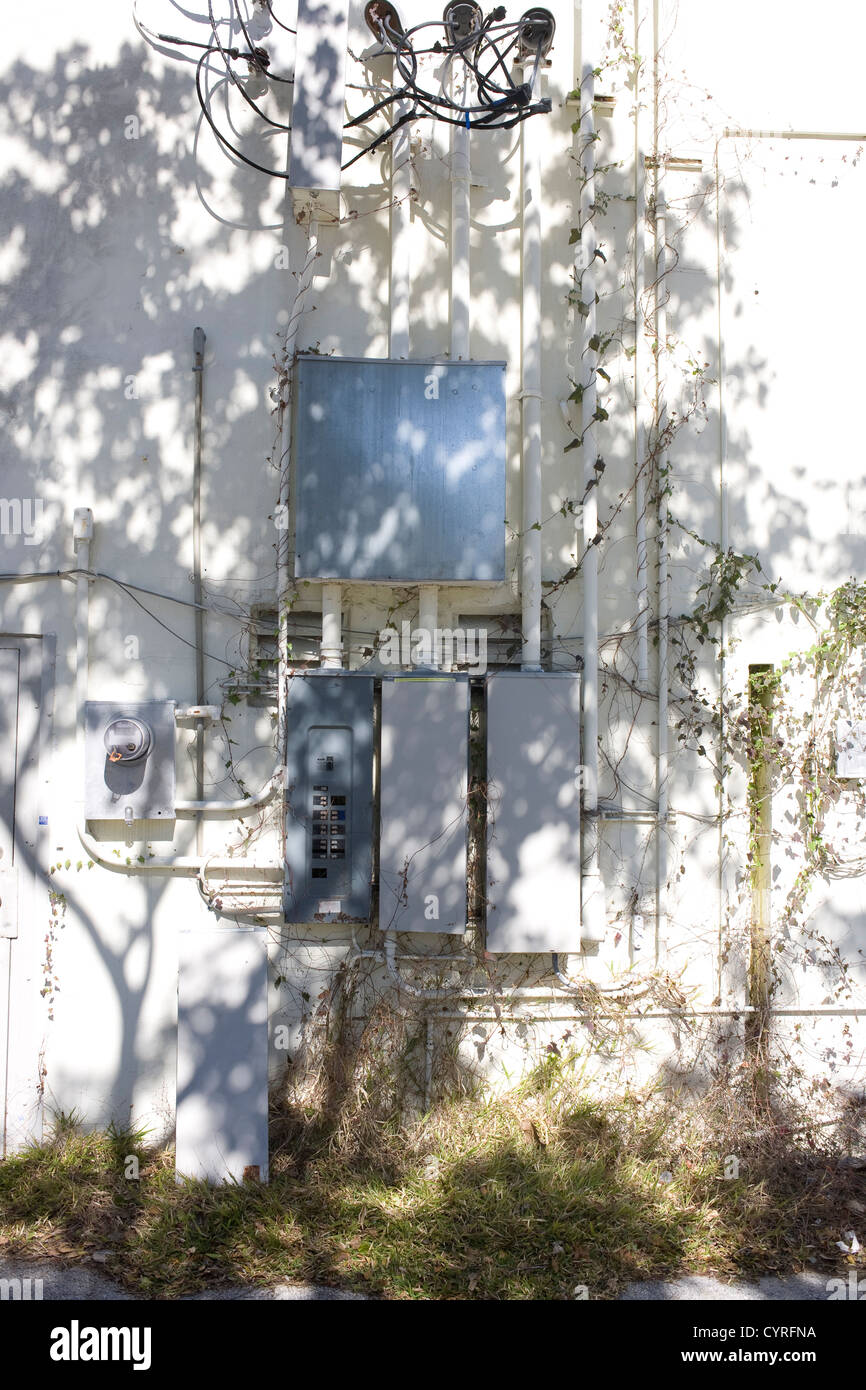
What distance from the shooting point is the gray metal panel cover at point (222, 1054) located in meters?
3.85

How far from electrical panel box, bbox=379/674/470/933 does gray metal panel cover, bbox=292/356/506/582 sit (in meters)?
0.68

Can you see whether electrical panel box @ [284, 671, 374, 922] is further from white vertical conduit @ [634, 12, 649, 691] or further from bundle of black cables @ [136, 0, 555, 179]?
bundle of black cables @ [136, 0, 555, 179]

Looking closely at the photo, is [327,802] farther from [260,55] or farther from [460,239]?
[260,55]

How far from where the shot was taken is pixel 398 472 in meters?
4.20

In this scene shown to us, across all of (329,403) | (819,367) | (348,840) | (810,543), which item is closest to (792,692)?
(810,543)

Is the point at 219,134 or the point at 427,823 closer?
the point at 427,823

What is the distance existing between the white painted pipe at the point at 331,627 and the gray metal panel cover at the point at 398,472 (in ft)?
0.60

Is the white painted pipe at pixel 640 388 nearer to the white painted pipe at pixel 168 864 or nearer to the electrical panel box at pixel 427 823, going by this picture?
the electrical panel box at pixel 427 823

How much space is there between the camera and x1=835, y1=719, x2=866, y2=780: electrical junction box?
14.9ft

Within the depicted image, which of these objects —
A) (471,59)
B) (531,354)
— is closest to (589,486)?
(531,354)

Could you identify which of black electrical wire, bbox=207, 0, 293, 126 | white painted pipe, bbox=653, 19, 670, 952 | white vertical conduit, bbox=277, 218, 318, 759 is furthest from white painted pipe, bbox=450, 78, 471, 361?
white painted pipe, bbox=653, 19, 670, 952

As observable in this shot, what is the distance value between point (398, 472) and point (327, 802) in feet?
5.20

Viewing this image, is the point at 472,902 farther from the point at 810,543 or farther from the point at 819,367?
the point at 819,367

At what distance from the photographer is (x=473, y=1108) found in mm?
4203
